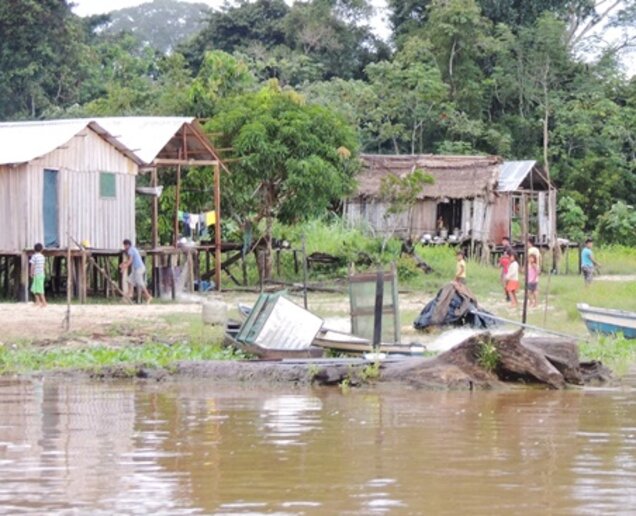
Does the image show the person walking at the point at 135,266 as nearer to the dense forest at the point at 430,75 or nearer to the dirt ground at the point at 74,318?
the dirt ground at the point at 74,318

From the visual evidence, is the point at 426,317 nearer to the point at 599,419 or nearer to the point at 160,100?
the point at 599,419

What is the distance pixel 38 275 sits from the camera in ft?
78.4

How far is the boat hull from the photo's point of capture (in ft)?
66.1

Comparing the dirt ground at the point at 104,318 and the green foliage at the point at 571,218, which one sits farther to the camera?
the green foliage at the point at 571,218

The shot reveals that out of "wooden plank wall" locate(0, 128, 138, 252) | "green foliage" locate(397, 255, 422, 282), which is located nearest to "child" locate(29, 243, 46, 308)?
"wooden plank wall" locate(0, 128, 138, 252)

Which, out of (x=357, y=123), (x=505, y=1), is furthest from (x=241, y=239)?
(x=505, y=1)

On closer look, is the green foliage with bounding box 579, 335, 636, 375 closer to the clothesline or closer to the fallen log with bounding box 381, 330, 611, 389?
the fallen log with bounding box 381, 330, 611, 389

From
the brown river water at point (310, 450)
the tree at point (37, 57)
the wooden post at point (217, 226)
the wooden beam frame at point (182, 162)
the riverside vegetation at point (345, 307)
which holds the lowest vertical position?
the brown river water at point (310, 450)

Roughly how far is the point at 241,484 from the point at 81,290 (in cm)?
1735

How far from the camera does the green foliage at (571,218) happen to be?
4391 cm

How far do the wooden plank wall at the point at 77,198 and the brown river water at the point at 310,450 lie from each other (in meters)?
10.6

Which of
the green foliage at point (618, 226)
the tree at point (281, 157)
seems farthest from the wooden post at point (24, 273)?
the green foliage at point (618, 226)

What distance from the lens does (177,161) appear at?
29.3m

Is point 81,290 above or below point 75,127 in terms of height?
below
